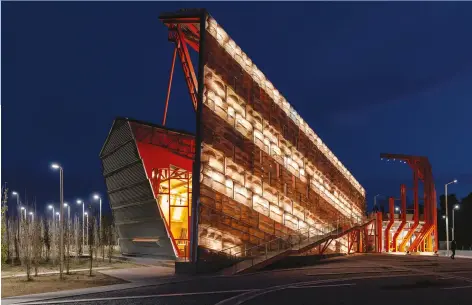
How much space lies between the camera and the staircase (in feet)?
93.0

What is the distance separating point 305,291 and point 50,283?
11.7 metres

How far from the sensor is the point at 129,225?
48656 mm

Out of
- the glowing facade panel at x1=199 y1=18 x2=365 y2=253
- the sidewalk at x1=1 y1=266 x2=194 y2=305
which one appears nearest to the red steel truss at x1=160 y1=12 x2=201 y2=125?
the glowing facade panel at x1=199 y1=18 x2=365 y2=253

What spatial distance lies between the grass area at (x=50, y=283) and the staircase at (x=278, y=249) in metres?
6.56

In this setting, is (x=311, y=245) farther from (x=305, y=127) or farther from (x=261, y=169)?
(x=305, y=127)

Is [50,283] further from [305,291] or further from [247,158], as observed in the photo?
[247,158]

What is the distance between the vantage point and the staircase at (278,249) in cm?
2834

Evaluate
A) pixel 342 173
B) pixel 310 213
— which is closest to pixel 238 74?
pixel 310 213

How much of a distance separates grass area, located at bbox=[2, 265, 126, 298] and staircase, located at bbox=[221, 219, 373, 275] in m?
6.56

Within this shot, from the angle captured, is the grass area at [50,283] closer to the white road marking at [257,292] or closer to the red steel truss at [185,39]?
the white road marking at [257,292]

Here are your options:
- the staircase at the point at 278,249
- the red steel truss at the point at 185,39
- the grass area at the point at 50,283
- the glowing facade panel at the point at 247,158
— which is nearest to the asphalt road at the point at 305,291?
the staircase at the point at 278,249

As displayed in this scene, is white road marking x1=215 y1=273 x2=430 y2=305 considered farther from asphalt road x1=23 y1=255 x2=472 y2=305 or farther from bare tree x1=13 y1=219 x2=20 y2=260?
bare tree x1=13 y1=219 x2=20 y2=260

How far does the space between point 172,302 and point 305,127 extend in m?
31.5

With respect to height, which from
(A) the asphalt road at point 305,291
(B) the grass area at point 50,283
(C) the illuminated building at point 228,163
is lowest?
(B) the grass area at point 50,283
